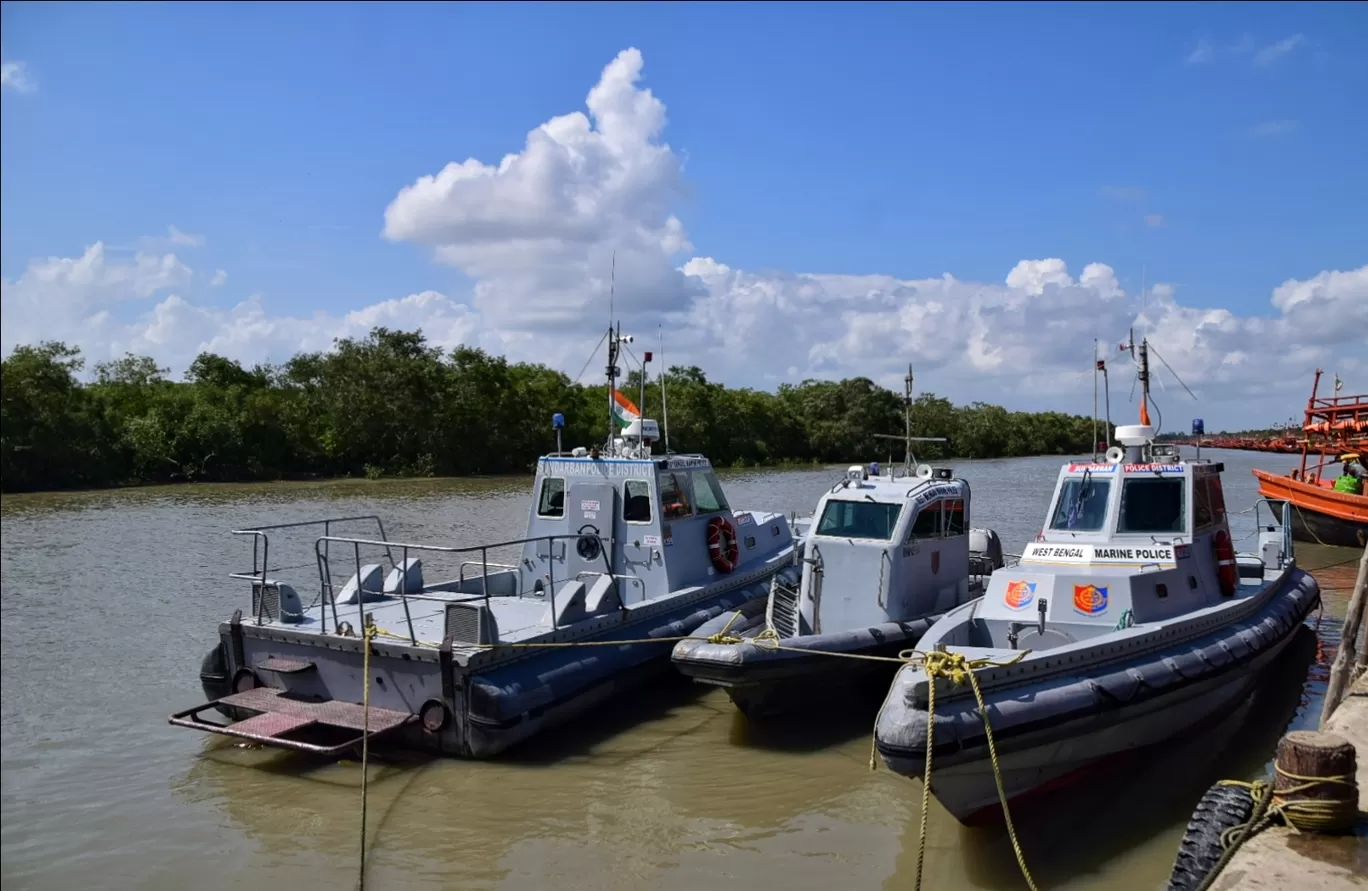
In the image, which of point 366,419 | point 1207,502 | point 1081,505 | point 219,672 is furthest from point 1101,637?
point 366,419

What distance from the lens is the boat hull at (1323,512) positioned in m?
23.3

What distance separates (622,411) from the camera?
1376 cm

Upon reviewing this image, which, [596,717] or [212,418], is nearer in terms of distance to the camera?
[596,717]

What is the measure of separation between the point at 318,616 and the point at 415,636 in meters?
1.54

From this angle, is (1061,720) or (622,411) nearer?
(1061,720)

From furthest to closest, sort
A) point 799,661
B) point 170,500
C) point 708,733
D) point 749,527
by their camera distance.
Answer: point 170,500
point 749,527
point 708,733
point 799,661

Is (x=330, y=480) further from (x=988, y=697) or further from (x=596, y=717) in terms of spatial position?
(x=988, y=697)

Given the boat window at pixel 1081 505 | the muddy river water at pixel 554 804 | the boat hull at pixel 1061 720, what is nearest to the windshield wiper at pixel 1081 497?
the boat window at pixel 1081 505

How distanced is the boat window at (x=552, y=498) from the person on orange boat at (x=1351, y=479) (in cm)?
2066

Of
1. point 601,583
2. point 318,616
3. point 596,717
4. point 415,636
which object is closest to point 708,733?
Result: point 596,717

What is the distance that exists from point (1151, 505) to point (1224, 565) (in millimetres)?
1150

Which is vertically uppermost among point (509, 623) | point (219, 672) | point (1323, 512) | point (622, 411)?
point (622, 411)

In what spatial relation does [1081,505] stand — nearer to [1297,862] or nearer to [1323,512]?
[1297,862]

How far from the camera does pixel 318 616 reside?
10859 mm
